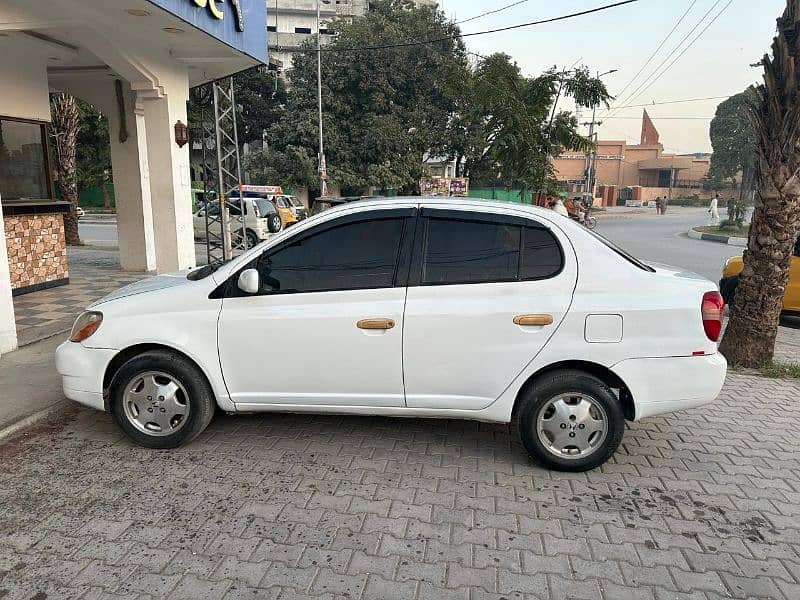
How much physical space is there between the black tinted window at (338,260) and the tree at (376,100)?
27426 millimetres

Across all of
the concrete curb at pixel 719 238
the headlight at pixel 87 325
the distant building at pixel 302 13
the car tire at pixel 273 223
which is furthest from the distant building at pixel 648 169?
the headlight at pixel 87 325

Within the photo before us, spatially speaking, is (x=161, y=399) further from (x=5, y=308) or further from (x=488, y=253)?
(x=5, y=308)

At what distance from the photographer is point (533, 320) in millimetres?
3760

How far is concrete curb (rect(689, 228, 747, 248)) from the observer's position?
21062mm

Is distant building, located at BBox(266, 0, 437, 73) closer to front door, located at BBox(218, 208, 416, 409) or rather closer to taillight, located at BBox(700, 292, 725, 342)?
front door, located at BBox(218, 208, 416, 409)

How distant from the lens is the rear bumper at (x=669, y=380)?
3779mm

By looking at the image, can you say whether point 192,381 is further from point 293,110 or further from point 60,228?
point 293,110

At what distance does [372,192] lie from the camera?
33.3m

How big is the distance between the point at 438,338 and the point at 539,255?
85 centimetres

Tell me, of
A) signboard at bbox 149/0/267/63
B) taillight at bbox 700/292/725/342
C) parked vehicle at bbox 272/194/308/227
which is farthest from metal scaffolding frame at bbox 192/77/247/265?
taillight at bbox 700/292/725/342

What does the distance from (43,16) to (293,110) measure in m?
26.7

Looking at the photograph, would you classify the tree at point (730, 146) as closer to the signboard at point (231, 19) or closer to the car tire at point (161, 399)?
the signboard at point (231, 19)

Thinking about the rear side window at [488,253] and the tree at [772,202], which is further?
the tree at [772,202]

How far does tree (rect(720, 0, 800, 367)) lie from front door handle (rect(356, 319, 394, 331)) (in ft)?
14.2
